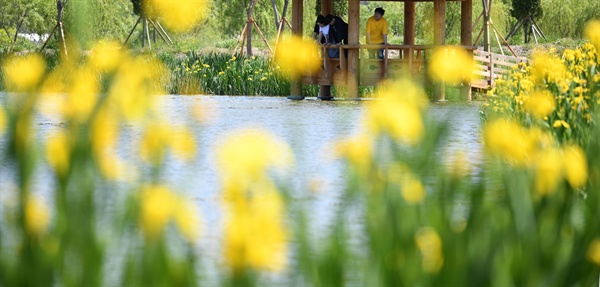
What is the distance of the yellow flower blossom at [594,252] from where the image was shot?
3946 millimetres

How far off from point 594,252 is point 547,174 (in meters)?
0.26

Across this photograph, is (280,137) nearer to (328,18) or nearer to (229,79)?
(328,18)

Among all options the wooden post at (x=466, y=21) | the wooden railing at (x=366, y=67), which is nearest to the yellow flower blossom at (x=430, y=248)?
the wooden railing at (x=366, y=67)

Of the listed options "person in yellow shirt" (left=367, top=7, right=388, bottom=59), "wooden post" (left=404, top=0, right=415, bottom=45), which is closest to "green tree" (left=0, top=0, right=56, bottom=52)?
"wooden post" (left=404, top=0, right=415, bottom=45)

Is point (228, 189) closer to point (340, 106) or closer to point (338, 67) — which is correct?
point (340, 106)

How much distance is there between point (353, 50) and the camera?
74.5 ft

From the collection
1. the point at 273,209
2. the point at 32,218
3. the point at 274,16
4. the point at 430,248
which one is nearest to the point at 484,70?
→ the point at 430,248

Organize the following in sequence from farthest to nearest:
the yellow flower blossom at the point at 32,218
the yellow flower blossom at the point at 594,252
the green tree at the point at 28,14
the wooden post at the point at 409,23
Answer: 1. the green tree at the point at 28,14
2. the wooden post at the point at 409,23
3. the yellow flower blossom at the point at 594,252
4. the yellow flower blossom at the point at 32,218

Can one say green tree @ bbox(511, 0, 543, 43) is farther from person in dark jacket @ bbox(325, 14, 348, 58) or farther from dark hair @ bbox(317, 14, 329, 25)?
dark hair @ bbox(317, 14, 329, 25)

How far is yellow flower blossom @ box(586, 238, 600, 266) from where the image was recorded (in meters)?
3.95

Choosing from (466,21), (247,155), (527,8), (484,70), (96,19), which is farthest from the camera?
(527,8)

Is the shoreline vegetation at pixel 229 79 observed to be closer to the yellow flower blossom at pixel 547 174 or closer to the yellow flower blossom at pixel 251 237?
the yellow flower blossom at pixel 547 174

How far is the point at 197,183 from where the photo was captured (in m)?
9.28

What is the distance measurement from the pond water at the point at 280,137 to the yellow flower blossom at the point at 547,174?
29 centimetres
